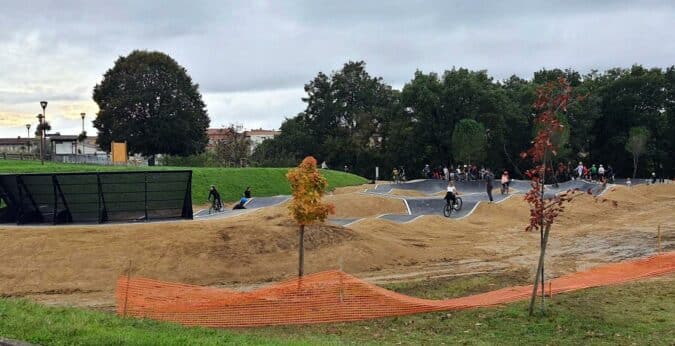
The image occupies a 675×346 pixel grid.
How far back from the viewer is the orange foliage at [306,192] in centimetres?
1534

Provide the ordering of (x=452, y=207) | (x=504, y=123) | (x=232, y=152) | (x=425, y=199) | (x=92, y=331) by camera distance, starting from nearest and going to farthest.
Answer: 1. (x=92, y=331)
2. (x=452, y=207)
3. (x=425, y=199)
4. (x=504, y=123)
5. (x=232, y=152)

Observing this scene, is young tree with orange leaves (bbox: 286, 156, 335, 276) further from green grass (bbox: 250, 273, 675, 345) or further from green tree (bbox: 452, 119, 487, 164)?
green tree (bbox: 452, 119, 487, 164)

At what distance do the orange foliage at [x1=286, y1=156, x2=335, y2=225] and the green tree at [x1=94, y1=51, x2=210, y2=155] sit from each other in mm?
54456

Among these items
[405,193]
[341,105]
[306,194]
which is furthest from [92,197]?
[341,105]

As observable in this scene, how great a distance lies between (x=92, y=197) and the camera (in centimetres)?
2522

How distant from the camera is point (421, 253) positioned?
22844 mm

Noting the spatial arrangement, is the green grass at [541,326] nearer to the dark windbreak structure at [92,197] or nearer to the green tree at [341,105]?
the dark windbreak structure at [92,197]

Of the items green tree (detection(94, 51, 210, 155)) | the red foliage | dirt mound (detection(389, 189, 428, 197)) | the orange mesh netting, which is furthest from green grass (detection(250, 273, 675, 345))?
green tree (detection(94, 51, 210, 155))

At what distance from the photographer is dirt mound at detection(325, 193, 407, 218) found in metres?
34.2

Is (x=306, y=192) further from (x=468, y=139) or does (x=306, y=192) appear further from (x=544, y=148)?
(x=468, y=139)

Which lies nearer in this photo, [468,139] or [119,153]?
[119,153]

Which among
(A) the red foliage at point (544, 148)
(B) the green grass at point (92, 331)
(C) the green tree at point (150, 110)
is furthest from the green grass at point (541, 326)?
(C) the green tree at point (150, 110)

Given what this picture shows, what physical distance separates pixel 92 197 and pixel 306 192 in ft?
44.2

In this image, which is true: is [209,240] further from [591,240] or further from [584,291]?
[591,240]
